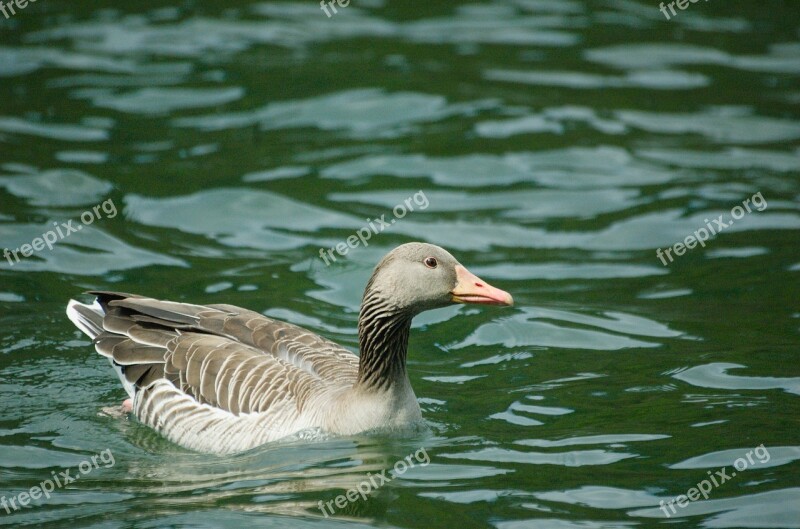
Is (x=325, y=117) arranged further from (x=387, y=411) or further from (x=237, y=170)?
(x=387, y=411)

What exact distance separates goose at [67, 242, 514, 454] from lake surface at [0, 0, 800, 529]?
252 millimetres

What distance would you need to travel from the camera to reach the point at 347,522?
7523 mm

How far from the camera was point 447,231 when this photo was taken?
14328 mm

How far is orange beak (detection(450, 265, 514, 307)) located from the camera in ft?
28.0

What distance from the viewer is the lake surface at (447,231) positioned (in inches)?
325
